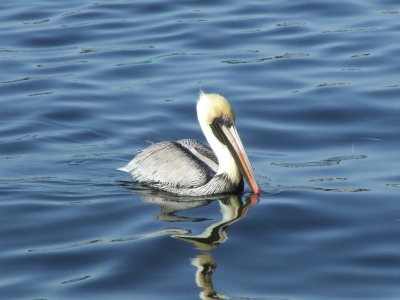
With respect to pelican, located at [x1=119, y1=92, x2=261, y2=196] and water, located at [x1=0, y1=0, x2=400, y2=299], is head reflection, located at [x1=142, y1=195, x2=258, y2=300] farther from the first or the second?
pelican, located at [x1=119, y1=92, x2=261, y2=196]

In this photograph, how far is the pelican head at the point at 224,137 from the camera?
8.57m

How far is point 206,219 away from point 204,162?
1135mm

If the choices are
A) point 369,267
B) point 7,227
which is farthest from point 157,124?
point 369,267

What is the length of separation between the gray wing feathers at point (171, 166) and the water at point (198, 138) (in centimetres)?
18

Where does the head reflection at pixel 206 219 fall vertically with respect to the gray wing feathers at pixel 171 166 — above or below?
below

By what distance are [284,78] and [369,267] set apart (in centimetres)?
495

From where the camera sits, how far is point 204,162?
9094 millimetres

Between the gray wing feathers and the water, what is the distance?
18cm

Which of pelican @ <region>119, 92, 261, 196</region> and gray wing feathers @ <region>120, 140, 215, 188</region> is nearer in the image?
pelican @ <region>119, 92, 261, 196</region>

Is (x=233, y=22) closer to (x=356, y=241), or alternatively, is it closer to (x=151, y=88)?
(x=151, y=88)

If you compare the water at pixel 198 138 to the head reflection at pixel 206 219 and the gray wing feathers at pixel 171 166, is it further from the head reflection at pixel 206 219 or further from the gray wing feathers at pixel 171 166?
the gray wing feathers at pixel 171 166

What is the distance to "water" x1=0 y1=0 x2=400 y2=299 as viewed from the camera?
6891 mm

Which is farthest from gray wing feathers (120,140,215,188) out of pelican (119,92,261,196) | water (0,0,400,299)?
water (0,0,400,299)

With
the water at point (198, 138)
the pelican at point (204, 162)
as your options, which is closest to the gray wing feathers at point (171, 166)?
the pelican at point (204, 162)
